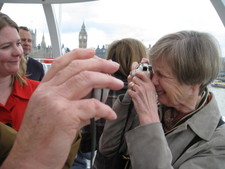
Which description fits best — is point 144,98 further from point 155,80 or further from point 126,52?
point 126,52

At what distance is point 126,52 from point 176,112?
75cm

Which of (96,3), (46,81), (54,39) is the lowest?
(54,39)

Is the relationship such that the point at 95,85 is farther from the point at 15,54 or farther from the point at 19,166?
the point at 15,54

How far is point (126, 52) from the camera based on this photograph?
67.1 inches

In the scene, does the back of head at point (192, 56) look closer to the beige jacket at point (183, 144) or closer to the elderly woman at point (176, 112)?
the elderly woman at point (176, 112)

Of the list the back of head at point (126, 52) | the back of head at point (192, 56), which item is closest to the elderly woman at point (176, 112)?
the back of head at point (192, 56)

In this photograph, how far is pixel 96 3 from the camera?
226 inches

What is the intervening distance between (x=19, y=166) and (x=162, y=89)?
0.85 metres

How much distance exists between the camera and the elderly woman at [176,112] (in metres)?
0.89

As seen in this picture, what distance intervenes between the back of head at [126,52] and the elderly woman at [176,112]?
1.69ft

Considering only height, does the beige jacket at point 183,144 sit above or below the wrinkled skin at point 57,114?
below

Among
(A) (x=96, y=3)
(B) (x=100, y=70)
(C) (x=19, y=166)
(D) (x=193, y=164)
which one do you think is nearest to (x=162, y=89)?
(D) (x=193, y=164)

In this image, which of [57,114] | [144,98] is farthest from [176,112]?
[57,114]

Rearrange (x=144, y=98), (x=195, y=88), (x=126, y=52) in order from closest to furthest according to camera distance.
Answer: (x=144, y=98), (x=195, y=88), (x=126, y=52)
